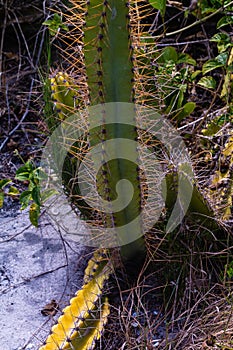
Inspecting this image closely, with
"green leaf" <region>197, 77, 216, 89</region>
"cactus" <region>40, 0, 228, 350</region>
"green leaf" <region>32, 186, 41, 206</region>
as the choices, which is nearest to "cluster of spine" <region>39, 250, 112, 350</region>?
"cactus" <region>40, 0, 228, 350</region>

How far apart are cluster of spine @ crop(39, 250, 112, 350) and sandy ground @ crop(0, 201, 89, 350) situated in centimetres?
9

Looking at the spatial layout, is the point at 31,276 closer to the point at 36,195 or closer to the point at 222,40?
the point at 36,195

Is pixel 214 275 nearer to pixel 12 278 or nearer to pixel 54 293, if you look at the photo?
pixel 54 293

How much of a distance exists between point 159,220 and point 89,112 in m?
0.45

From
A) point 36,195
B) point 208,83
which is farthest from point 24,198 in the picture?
point 208,83

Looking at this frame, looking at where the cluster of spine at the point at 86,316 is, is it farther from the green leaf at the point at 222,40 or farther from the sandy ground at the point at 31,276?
the green leaf at the point at 222,40

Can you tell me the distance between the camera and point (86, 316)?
162 centimetres

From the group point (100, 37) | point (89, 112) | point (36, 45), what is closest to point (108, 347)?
point (89, 112)

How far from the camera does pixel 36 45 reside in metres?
2.81

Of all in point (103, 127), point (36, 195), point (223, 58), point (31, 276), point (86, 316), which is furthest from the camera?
point (223, 58)

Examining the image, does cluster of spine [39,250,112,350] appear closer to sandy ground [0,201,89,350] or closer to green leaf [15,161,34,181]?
sandy ground [0,201,89,350]

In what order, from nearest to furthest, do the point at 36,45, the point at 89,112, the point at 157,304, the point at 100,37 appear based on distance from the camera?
the point at 100,37, the point at 89,112, the point at 157,304, the point at 36,45

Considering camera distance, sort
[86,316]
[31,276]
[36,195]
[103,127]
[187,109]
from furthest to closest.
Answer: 1. [187,109]
2. [31,276]
3. [36,195]
4. [86,316]
5. [103,127]

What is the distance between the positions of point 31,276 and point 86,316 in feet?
1.26
